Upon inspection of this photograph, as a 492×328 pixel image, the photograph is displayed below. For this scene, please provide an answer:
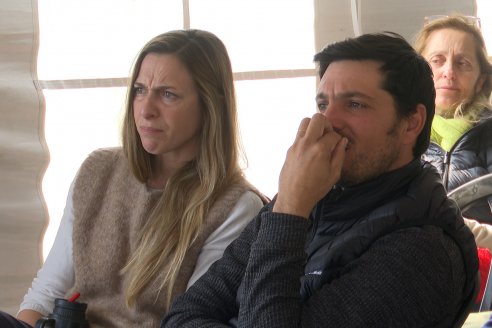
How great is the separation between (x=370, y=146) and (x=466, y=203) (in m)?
0.60

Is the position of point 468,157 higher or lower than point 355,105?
lower

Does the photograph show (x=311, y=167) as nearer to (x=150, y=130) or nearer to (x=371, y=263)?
(x=371, y=263)

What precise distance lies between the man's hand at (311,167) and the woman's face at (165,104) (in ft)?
1.78

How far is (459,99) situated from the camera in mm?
2807

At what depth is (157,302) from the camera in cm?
185

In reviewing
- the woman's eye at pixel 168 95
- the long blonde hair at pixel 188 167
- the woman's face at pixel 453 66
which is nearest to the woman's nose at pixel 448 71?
the woman's face at pixel 453 66

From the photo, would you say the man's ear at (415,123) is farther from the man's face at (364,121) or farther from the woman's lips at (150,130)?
the woman's lips at (150,130)

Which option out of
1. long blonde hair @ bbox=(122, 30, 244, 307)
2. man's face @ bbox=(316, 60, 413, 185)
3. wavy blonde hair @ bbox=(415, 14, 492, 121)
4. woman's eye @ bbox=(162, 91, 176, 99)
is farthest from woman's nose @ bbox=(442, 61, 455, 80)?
man's face @ bbox=(316, 60, 413, 185)

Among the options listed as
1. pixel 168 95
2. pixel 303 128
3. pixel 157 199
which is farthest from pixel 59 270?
pixel 303 128

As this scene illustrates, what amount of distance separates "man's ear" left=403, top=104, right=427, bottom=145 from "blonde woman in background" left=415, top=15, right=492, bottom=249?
117 centimetres

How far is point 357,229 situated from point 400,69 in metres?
0.34

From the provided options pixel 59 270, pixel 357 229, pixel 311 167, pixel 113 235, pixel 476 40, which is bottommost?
pixel 59 270

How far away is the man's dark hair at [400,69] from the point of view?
1.48 meters

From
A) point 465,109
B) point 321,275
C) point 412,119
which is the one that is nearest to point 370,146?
point 412,119
